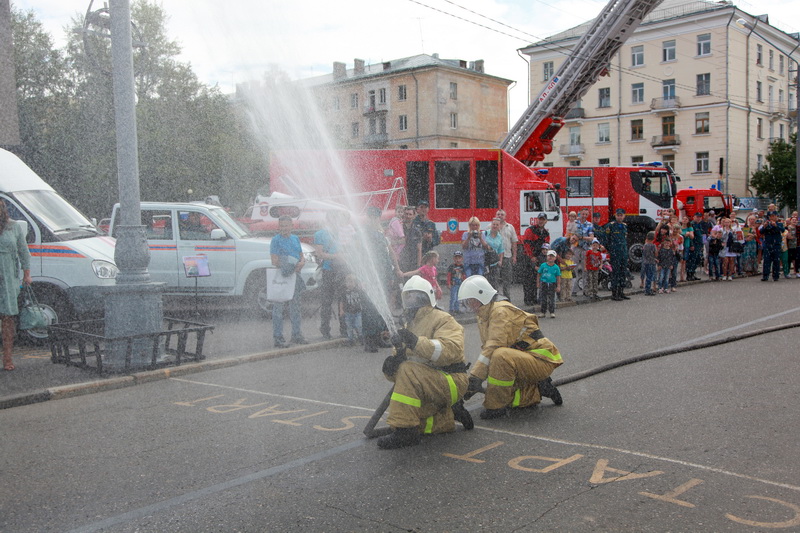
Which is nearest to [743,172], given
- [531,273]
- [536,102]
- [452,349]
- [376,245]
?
[536,102]

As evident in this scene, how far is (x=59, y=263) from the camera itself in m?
11.2

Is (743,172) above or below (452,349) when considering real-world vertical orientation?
above

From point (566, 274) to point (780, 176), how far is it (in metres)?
48.1

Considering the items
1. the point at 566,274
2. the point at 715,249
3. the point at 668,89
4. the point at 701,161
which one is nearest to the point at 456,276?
the point at 566,274

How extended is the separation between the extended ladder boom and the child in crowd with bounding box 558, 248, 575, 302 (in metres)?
7.78

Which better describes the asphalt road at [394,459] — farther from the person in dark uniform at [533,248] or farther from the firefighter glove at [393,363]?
the person in dark uniform at [533,248]

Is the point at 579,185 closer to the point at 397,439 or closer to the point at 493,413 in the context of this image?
the point at 493,413

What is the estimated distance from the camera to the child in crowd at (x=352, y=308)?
10.9m

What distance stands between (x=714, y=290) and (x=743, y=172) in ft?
153

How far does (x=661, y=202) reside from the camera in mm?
26203

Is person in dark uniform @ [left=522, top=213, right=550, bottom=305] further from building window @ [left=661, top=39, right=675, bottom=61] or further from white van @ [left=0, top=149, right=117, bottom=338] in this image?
building window @ [left=661, top=39, right=675, bottom=61]

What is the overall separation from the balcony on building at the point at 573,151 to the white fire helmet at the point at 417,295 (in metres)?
62.5

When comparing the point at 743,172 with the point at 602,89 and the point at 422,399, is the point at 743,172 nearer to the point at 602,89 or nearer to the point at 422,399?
the point at 602,89

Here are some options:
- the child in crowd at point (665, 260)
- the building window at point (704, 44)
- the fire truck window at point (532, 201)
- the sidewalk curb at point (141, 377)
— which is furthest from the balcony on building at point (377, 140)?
the building window at point (704, 44)
